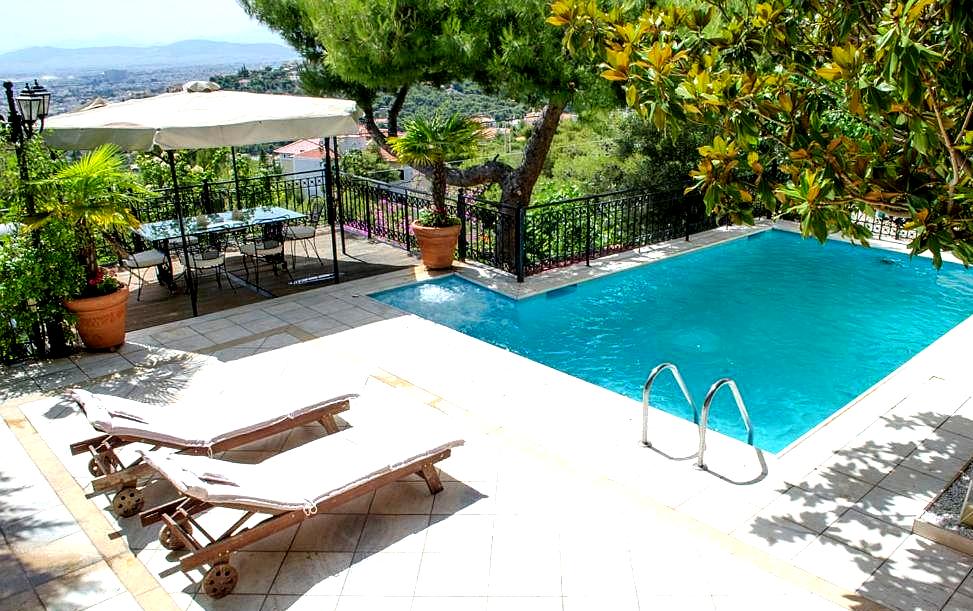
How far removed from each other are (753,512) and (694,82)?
2929 millimetres

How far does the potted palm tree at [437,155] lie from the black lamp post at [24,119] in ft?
14.6

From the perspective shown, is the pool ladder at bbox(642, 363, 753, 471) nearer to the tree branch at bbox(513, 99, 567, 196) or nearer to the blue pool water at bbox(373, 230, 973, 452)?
the blue pool water at bbox(373, 230, 973, 452)

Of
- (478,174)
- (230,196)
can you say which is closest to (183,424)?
(230,196)

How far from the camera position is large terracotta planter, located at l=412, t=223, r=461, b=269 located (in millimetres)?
10602

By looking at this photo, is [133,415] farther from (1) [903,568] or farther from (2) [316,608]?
(1) [903,568]

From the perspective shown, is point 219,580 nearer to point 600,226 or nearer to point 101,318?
point 101,318

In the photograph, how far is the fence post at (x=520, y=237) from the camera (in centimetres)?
1008

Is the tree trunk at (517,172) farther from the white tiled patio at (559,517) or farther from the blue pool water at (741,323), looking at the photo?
the white tiled patio at (559,517)

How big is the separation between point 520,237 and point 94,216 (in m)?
5.52

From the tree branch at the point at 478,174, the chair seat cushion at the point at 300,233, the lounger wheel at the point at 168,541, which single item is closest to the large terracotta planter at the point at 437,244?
the chair seat cushion at the point at 300,233

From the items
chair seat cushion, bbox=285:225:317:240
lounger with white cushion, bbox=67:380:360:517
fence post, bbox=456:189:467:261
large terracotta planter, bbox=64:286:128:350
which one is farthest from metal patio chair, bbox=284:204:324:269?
lounger with white cushion, bbox=67:380:360:517

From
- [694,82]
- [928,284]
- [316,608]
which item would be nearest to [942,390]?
[694,82]

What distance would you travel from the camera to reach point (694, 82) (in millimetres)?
4422

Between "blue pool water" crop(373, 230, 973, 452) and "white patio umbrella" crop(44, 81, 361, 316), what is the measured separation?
8.48 ft
